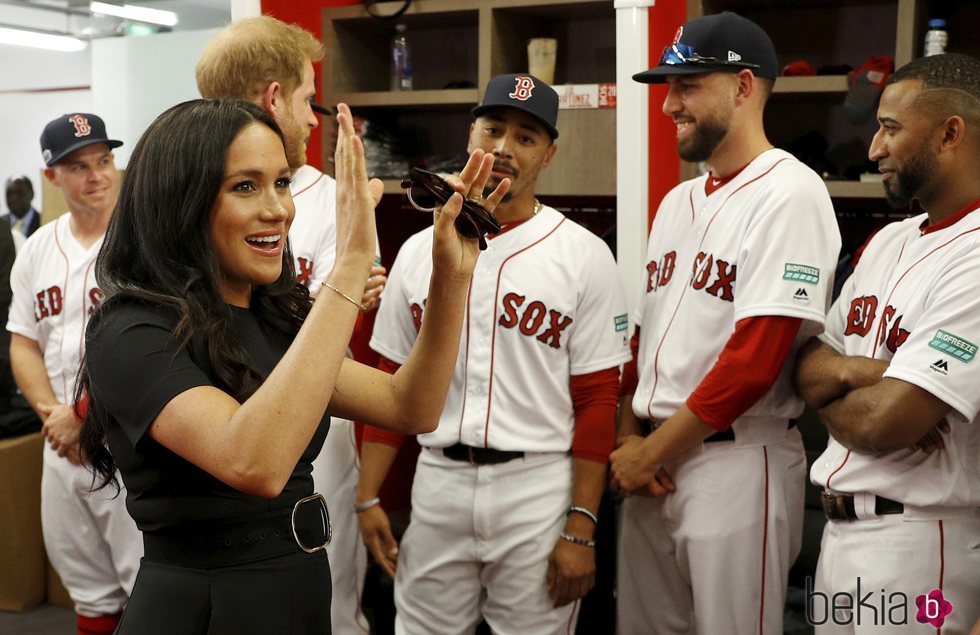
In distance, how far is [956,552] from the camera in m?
1.88

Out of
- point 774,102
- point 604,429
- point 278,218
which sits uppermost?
point 774,102

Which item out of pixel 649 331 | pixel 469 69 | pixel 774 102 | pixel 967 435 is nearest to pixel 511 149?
pixel 649 331

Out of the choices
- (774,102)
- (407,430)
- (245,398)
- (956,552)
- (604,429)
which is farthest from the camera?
(774,102)

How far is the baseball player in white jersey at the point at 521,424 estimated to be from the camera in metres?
2.33

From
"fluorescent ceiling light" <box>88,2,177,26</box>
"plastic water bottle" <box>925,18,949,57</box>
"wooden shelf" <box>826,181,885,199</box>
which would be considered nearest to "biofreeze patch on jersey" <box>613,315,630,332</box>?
"wooden shelf" <box>826,181,885,199</box>

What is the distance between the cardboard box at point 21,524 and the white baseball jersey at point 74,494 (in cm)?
101

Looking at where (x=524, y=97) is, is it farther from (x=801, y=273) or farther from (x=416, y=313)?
(x=801, y=273)

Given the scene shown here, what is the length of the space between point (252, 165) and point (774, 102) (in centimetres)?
244

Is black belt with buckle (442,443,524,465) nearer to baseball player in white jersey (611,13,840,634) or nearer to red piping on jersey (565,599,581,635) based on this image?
baseball player in white jersey (611,13,840,634)

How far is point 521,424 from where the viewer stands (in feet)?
7.73

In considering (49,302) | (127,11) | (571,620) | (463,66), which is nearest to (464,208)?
(571,620)

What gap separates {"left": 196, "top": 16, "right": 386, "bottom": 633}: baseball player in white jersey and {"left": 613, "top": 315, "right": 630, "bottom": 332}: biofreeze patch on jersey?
561 millimetres

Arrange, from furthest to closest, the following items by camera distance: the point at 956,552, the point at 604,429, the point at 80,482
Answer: the point at 80,482, the point at 604,429, the point at 956,552

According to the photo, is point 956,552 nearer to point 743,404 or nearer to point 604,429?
point 743,404
